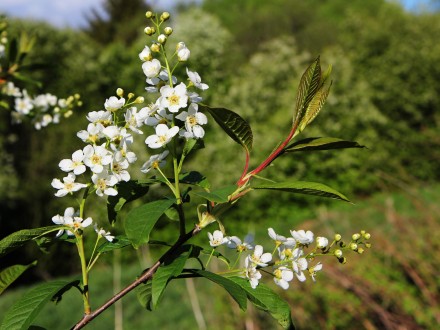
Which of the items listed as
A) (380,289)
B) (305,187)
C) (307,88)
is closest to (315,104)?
(307,88)

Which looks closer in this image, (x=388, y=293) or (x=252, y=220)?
(x=388, y=293)

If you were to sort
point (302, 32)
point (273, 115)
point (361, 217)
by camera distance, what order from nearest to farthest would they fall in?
point (361, 217), point (273, 115), point (302, 32)

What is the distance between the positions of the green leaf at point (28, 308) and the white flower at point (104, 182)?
155 mm

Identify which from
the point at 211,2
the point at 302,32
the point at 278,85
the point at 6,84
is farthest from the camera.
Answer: the point at 211,2

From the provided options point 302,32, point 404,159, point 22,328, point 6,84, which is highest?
point 302,32

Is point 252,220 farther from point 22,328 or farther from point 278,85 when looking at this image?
point 22,328

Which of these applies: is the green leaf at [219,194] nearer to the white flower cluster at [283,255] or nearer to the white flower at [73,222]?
the white flower cluster at [283,255]

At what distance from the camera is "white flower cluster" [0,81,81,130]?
1.82 meters

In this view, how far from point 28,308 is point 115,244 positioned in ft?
0.52

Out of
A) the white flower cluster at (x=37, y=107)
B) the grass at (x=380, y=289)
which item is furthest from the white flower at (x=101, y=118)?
the grass at (x=380, y=289)

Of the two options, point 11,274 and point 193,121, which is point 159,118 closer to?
point 193,121

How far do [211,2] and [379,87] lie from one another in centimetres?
1969

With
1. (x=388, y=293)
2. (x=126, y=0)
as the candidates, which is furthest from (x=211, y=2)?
(x=388, y=293)

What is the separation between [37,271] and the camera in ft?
32.8
